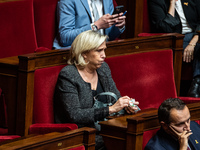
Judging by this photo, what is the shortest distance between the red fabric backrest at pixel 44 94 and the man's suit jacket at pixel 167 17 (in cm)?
A: 66

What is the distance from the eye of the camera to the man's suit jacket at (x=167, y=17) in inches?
69.7

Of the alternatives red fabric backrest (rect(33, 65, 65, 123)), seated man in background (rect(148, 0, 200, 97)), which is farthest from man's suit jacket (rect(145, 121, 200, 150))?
seated man in background (rect(148, 0, 200, 97))

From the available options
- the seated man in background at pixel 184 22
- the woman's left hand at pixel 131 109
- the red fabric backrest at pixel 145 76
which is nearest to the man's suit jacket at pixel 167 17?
the seated man in background at pixel 184 22

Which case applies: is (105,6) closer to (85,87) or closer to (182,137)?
(85,87)

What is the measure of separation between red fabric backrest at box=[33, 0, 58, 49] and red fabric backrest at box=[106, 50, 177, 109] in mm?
249

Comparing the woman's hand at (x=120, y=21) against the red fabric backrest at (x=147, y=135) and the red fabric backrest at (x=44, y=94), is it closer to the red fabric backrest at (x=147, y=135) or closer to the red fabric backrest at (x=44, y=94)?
the red fabric backrest at (x=44, y=94)

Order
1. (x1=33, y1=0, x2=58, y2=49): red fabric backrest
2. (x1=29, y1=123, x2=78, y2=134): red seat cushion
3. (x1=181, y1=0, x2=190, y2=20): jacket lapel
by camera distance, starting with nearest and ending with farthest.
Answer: (x1=29, y1=123, x2=78, y2=134): red seat cushion → (x1=33, y1=0, x2=58, y2=49): red fabric backrest → (x1=181, y1=0, x2=190, y2=20): jacket lapel

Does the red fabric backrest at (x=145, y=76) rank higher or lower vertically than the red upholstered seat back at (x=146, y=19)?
lower

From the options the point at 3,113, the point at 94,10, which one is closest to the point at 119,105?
the point at 3,113

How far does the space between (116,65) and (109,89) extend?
132mm

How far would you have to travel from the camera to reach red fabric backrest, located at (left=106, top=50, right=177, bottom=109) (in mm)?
1411

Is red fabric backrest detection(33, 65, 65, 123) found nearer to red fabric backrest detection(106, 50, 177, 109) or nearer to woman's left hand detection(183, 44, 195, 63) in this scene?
red fabric backrest detection(106, 50, 177, 109)

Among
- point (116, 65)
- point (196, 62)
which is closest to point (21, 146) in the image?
point (116, 65)

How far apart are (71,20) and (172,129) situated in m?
0.58
